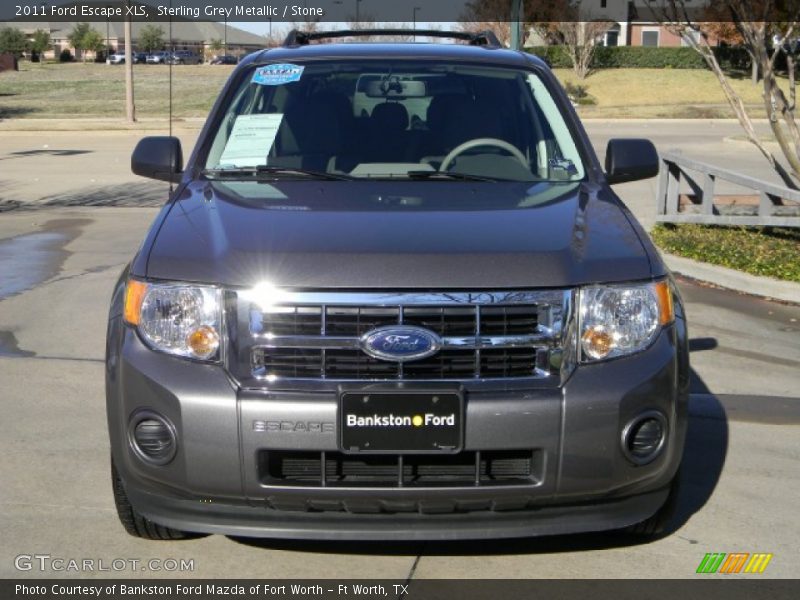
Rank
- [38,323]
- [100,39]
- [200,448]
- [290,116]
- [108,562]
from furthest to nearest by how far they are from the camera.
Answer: [100,39]
[38,323]
[290,116]
[108,562]
[200,448]

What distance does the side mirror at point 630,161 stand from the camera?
518 cm

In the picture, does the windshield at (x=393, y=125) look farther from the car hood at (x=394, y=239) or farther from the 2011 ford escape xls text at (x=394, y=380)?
the 2011 ford escape xls text at (x=394, y=380)

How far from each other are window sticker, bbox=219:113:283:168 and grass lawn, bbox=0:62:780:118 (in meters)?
32.7

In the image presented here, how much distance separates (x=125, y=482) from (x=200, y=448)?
430 mm

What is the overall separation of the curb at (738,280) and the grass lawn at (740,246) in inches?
5.2

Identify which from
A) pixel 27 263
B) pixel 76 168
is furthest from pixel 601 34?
pixel 27 263

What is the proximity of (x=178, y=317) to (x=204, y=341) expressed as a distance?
0.42 feet

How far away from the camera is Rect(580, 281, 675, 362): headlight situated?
145 inches

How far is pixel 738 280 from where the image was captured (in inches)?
368

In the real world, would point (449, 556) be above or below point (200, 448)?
below

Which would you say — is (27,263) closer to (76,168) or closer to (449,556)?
(449,556)

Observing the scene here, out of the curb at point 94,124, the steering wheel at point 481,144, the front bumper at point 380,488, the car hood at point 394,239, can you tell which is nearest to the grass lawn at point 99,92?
the curb at point 94,124

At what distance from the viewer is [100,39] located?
331 feet

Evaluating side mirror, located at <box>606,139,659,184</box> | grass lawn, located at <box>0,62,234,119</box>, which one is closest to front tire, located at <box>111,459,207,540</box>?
side mirror, located at <box>606,139,659,184</box>
